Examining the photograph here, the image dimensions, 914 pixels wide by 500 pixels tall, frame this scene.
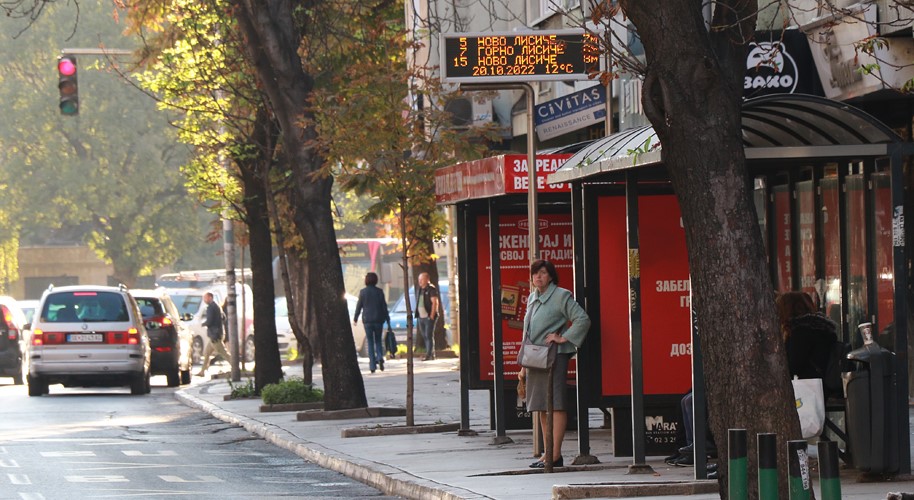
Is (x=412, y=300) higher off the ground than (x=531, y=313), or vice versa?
(x=412, y=300)

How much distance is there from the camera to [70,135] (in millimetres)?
72312

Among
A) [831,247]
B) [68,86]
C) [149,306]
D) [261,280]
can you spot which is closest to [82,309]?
[149,306]

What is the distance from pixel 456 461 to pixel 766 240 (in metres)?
3.13

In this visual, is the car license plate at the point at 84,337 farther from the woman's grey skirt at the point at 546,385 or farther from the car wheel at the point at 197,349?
the woman's grey skirt at the point at 546,385

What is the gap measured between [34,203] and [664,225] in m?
61.5

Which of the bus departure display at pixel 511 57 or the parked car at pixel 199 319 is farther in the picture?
the parked car at pixel 199 319

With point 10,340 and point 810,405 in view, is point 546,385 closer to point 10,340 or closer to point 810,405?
point 810,405

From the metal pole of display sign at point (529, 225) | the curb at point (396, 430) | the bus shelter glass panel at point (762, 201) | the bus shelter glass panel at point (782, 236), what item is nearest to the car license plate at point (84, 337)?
the curb at point (396, 430)

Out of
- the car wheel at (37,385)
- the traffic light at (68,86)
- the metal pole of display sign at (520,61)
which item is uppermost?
the traffic light at (68,86)

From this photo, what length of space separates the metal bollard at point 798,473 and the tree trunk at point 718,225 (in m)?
1.86

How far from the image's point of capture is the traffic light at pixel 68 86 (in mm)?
25598

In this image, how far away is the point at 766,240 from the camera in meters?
15.1

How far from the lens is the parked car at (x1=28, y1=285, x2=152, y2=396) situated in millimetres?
29581

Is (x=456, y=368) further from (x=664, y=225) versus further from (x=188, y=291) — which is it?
(x=664, y=225)
